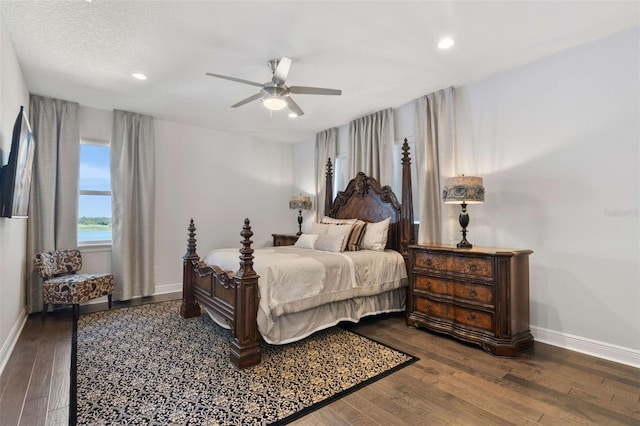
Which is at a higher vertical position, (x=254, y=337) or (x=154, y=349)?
(x=254, y=337)

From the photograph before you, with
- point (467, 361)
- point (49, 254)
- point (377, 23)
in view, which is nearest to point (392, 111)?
point (377, 23)

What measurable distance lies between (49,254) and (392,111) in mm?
5000

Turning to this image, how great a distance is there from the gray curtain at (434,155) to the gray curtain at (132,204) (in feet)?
13.4

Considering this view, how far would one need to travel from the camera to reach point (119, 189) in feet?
15.6

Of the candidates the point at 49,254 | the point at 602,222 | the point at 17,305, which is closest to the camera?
the point at 602,222

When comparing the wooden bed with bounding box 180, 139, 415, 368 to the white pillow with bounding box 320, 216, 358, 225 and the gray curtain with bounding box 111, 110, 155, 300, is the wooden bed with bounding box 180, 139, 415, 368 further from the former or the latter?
the gray curtain with bounding box 111, 110, 155, 300

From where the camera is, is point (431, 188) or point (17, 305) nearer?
point (17, 305)

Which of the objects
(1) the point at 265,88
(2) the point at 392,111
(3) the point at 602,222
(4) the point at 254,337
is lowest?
(4) the point at 254,337

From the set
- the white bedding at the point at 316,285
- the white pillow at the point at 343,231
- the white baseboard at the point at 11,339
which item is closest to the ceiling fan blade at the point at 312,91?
the white bedding at the point at 316,285

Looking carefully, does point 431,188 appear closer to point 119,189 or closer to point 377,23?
point 377,23

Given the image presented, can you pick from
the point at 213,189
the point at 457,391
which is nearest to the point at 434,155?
the point at 457,391

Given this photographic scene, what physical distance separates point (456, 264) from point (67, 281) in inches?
177

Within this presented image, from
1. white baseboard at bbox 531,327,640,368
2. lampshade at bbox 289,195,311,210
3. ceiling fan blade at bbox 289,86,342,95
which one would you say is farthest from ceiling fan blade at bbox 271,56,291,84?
white baseboard at bbox 531,327,640,368

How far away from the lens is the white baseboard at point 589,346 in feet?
8.76
